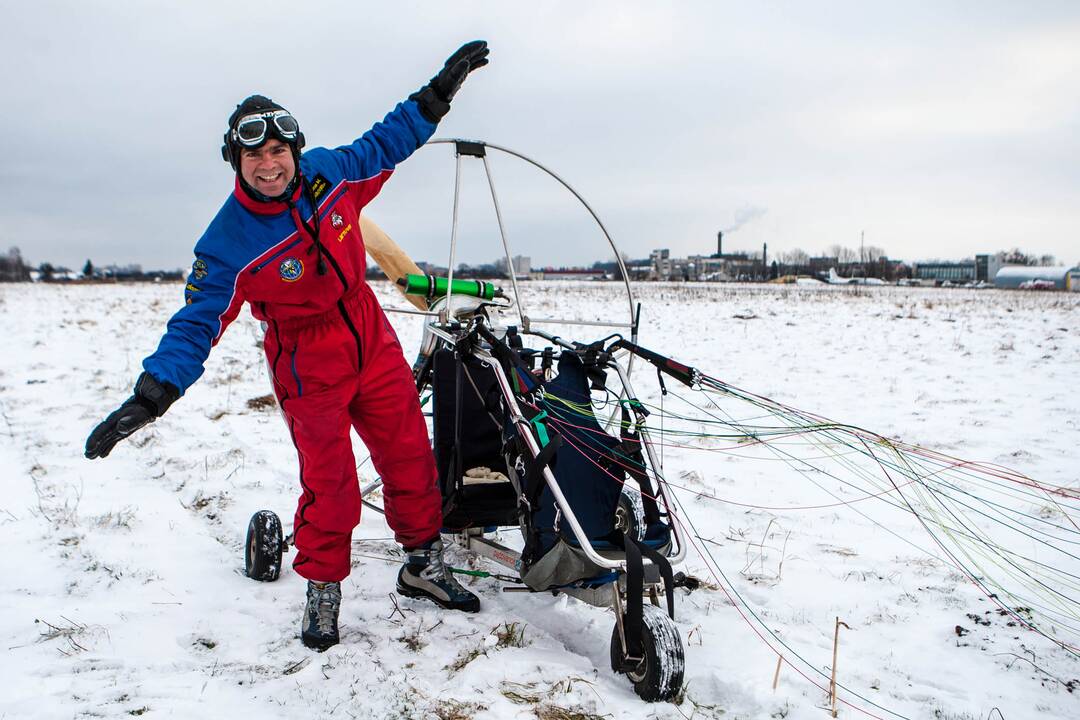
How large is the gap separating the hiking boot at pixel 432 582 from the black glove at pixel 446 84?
2040 millimetres

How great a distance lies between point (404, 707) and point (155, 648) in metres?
1.07

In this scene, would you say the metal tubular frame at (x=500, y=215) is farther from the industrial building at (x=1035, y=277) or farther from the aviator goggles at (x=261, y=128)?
the industrial building at (x=1035, y=277)

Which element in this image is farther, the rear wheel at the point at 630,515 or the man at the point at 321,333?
the rear wheel at the point at 630,515

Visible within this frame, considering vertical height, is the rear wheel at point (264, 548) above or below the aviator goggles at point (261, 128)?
below

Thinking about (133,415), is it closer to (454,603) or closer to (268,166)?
(268,166)

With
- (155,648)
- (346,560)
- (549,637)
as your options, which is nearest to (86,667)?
(155,648)

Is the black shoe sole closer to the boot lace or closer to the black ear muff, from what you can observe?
the boot lace

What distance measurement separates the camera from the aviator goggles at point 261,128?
2611mm

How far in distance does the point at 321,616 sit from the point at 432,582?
529 mm

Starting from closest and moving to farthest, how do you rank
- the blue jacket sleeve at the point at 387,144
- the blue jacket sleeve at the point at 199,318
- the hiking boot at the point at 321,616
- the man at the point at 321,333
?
1. the blue jacket sleeve at the point at 199,318
2. the man at the point at 321,333
3. the hiking boot at the point at 321,616
4. the blue jacket sleeve at the point at 387,144

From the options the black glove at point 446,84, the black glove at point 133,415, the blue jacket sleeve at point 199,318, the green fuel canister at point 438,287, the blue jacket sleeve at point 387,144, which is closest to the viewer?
the black glove at point 133,415

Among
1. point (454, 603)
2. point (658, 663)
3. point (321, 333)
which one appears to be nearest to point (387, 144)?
point (321, 333)

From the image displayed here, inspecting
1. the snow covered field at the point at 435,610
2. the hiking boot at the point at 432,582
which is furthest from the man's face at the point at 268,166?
the snow covered field at the point at 435,610

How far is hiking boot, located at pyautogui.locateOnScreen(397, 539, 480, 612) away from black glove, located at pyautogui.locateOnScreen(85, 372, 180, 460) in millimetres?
1318
